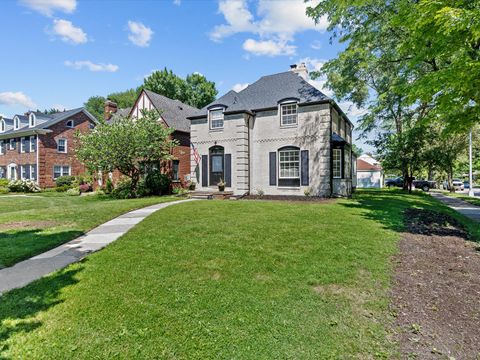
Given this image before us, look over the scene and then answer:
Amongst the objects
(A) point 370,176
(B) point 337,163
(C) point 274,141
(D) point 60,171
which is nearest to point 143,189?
(C) point 274,141

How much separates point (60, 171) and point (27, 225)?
23.6 meters

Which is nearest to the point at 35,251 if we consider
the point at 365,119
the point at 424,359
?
the point at 424,359

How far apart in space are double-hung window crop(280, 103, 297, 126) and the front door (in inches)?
177

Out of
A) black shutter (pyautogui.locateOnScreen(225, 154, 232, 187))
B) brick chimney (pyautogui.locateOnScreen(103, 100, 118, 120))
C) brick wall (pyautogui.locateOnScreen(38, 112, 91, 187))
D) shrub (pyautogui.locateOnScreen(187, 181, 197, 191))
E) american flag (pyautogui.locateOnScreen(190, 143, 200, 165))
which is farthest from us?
brick chimney (pyautogui.locateOnScreen(103, 100, 118, 120))

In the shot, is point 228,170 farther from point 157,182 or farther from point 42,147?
point 42,147

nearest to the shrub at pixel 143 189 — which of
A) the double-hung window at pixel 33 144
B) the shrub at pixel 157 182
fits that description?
the shrub at pixel 157 182

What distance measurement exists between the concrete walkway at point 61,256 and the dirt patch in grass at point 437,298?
19.7ft

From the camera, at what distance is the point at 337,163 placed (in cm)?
1691

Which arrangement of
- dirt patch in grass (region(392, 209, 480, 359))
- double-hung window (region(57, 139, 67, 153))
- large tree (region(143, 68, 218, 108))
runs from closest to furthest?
1. dirt patch in grass (region(392, 209, 480, 359))
2. double-hung window (region(57, 139, 67, 153))
3. large tree (region(143, 68, 218, 108))

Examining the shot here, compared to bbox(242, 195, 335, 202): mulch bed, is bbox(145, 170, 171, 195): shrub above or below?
above

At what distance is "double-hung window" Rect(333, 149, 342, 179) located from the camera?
16.7 m

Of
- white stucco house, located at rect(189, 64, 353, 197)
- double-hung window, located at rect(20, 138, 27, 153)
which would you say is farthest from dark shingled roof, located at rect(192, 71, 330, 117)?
double-hung window, located at rect(20, 138, 27, 153)

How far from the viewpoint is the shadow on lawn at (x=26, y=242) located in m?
5.83

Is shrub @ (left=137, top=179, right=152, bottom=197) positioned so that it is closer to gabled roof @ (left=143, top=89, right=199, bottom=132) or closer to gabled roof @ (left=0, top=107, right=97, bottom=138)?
gabled roof @ (left=143, top=89, right=199, bottom=132)
